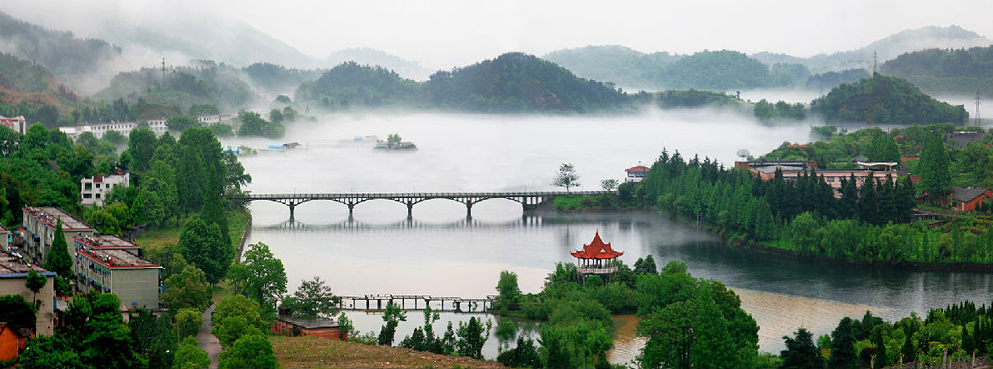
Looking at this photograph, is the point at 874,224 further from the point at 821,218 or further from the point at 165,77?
the point at 165,77

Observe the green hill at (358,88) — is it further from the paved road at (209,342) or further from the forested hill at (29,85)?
the paved road at (209,342)

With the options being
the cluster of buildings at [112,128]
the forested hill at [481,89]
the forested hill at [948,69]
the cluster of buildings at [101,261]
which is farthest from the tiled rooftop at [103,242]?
the forested hill at [481,89]

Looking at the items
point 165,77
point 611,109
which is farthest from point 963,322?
point 611,109

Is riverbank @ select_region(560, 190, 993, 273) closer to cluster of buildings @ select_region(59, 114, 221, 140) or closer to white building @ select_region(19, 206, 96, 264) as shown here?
white building @ select_region(19, 206, 96, 264)

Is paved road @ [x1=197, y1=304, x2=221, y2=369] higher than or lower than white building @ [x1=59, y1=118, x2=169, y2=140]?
lower

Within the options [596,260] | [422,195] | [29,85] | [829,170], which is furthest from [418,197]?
[29,85]

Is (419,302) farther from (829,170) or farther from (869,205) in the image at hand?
(829,170)

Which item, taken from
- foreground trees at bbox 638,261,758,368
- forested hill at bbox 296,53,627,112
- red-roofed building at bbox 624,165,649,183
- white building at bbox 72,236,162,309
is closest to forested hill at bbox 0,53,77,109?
forested hill at bbox 296,53,627,112
